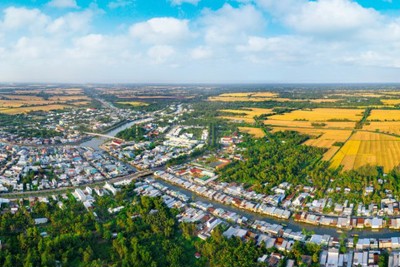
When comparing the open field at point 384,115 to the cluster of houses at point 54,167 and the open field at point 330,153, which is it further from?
the cluster of houses at point 54,167

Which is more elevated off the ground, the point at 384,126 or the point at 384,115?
the point at 384,115

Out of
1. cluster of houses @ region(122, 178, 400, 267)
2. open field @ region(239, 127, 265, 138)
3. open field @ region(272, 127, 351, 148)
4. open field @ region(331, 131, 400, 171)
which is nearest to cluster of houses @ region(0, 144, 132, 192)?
cluster of houses @ region(122, 178, 400, 267)

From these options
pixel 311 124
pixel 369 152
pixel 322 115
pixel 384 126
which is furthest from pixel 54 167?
pixel 322 115

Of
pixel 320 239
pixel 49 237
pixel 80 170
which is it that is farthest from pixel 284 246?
pixel 80 170

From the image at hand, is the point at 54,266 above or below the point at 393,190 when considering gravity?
below

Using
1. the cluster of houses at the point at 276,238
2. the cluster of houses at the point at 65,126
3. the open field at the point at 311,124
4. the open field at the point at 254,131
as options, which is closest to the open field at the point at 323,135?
the open field at the point at 254,131

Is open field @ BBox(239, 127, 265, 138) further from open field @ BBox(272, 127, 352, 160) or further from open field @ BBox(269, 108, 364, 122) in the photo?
open field @ BBox(269, 108, 364, 122)

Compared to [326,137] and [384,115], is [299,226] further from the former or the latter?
[384,115]

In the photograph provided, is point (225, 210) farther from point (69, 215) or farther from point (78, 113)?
point (78, 113)
